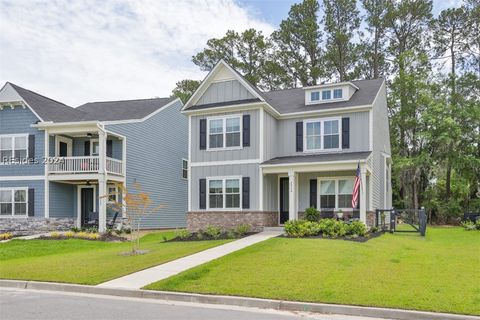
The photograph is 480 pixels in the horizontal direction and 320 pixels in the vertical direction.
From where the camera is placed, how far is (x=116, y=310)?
25.6ft

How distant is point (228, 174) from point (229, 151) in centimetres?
101

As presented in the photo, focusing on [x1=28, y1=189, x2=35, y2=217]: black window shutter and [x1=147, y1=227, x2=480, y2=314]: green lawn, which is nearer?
[x1=147, y1=227, x2=480, y2=314]: green lawn

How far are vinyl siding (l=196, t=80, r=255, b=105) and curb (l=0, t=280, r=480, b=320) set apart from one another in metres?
12.8

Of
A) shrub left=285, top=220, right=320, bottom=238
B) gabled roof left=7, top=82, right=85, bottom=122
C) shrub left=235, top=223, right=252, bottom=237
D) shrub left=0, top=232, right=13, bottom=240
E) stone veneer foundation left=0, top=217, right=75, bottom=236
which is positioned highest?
gabled roof left=7, top=82, right=85, bottom=122

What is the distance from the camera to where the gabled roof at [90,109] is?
23.9m

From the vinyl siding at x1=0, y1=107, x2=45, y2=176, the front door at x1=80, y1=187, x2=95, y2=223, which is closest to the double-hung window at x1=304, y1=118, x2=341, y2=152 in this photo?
the front door at x1=80, y1=187, x2=95, y2=223

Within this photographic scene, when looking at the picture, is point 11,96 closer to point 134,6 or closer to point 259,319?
point 134,6

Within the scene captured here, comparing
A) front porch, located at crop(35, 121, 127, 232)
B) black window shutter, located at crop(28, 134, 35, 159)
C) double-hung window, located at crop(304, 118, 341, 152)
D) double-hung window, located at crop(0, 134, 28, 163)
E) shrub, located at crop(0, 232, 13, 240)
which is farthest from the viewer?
double-hung window, located at crop(0, 134, 28, 163)

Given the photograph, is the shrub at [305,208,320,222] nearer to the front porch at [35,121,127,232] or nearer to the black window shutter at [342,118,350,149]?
the black window shutter at [342,118,350,149]

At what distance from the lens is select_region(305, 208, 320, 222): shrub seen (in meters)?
19.1

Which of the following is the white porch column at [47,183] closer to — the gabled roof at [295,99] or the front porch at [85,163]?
the front porch at [85,163]

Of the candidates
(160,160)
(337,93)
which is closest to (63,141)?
(160,160)

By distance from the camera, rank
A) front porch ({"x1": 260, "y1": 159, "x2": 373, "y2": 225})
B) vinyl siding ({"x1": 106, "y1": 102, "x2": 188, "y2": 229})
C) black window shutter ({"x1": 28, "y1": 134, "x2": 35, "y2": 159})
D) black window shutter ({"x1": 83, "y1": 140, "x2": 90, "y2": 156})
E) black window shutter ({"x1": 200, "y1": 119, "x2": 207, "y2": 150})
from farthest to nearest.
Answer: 1. black window shutter ({"x1": 83, "y1": 140, "x2": 90, "y2": 156})
2. vinyl siding ({"x1": 106, "y1": 102, "x2": 188, "y2": 229})
3. black window shutter ({"x1": 28, "y1": 134, "x2": 35, "y2": 159})
4. black window shutter ({"x1": 200, "y1": 119, "x2": 207, "y2": 150})
5. front porch ({"x1": 260, "y1": 159, "x2": 373, "y2": 225})

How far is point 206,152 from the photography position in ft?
69.6
